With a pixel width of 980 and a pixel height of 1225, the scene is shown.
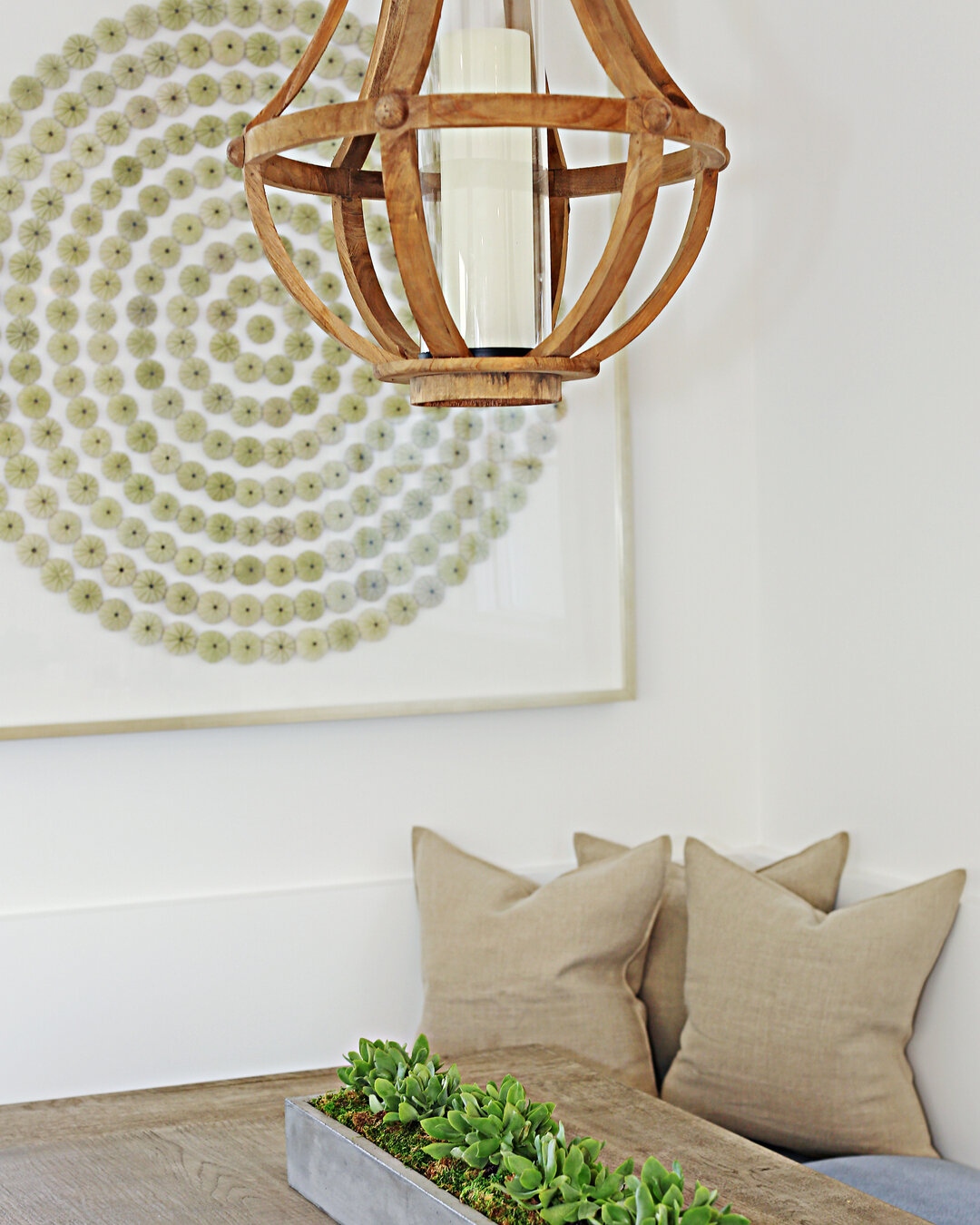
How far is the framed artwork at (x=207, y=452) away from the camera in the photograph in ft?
6.96

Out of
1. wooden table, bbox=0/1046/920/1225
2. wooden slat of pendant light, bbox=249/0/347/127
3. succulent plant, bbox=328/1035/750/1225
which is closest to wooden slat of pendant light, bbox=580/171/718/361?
wooden slat of pendant light, bbox=249/0/347/127

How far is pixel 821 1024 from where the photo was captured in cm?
184

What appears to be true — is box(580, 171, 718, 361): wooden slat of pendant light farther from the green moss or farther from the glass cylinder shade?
the green moss

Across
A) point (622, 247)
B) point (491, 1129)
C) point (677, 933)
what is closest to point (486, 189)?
point (622, 247)

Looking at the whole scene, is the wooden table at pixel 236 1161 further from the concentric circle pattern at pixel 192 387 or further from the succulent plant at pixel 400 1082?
the concentric circle pattern at pixel 192 387

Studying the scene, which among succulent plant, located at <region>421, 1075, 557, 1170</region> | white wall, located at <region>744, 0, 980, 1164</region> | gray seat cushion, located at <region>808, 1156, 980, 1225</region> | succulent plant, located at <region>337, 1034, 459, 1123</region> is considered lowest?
gray seat cushion, located at <region>808, 1156, 980, 1225</region>

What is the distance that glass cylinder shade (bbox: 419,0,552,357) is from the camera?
89 centimetres

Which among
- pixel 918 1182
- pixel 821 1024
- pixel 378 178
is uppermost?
pixel 378 178

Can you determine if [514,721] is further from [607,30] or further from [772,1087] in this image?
[607,30]

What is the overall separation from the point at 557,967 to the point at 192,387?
1136mm

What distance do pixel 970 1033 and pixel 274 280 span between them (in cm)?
163

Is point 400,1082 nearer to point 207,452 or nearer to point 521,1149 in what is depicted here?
point 521,1149

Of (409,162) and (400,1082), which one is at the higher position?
(409,162)

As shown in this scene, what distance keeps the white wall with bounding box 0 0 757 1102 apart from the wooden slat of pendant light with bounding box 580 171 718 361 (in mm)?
1404
